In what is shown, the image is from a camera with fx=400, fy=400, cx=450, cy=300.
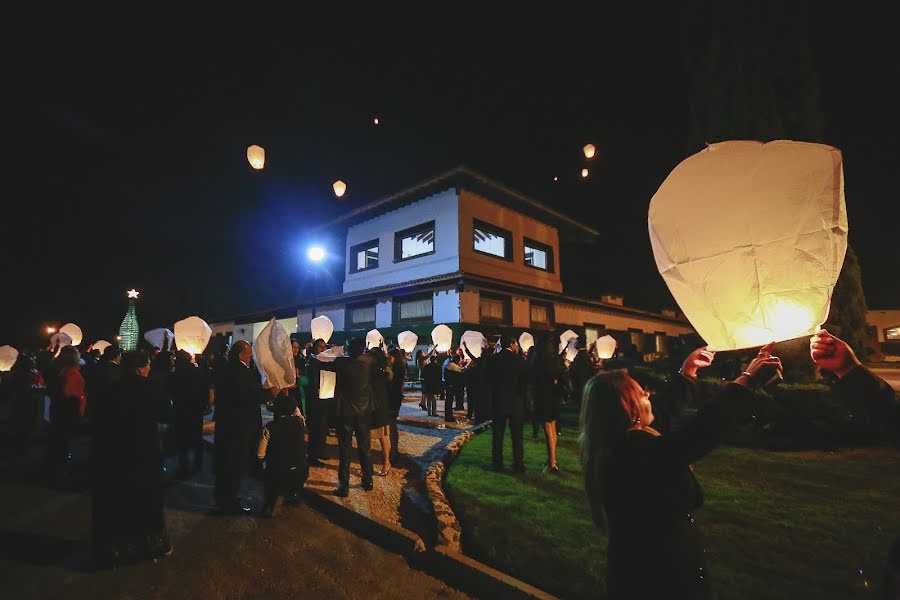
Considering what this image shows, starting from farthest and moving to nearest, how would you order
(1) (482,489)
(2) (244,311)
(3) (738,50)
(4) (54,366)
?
(2) (244,311) < (3) (738,50) < (4) (54,366) < (1) (482,489)

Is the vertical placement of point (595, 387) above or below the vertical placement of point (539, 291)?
below

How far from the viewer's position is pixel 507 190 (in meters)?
20.1

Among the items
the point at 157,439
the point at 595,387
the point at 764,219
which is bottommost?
the point at 157,439

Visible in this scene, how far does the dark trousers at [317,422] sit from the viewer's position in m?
7.31

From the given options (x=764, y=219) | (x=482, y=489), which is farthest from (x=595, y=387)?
(x=482, y=489)

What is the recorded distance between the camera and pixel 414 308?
1962 centimetres

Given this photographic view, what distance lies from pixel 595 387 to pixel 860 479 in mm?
6553

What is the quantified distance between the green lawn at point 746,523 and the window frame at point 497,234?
14119mm

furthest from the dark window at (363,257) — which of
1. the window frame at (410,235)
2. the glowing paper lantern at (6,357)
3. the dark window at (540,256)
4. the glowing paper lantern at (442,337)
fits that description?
the glowing paper lantern at (6,357)

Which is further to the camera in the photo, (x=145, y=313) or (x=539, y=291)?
(x=145, y=313)

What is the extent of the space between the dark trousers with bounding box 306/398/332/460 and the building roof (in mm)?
13545

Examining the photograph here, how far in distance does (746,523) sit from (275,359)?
19.8 feet

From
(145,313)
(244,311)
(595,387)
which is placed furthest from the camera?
(145,313)

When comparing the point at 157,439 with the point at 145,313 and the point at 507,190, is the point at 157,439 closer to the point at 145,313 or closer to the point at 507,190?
the point at 507,190
